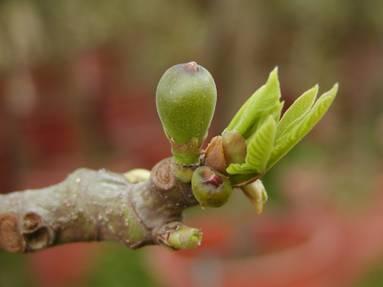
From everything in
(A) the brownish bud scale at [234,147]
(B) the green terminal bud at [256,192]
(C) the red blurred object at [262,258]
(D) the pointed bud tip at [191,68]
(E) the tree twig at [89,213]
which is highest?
(D) the pointed bud tip at [191,68]

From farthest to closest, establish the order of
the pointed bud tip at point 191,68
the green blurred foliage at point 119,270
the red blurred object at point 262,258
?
the green blurred foliage at point 119,270 < the red blurred object at point 262,258 < the pointed bud tip at point 191,68

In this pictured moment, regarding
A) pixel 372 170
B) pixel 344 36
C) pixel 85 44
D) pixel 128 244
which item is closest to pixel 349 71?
pixel 344 36

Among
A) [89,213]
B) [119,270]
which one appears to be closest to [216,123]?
[119,270]

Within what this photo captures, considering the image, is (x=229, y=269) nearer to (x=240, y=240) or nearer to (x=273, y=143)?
(x=240, y=240)

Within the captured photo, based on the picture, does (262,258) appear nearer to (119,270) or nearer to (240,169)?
(119,270)

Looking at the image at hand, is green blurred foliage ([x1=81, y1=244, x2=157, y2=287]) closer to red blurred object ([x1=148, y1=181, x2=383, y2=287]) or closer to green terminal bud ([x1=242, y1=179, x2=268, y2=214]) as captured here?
red blurred object ([x1=148, y1=181, x2=383, y2=287])

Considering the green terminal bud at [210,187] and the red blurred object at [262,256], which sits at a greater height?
the green terminal bud at [210,187]

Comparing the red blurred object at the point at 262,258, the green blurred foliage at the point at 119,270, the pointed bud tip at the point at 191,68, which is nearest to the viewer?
the pointed bud tip at the point at 191,68

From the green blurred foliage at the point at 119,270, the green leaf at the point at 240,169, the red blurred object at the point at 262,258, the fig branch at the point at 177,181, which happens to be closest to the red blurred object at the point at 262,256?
the red blurred object at the point at 262,258

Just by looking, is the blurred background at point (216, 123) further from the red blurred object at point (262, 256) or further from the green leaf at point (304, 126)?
the green leaf at point (304, 126)
